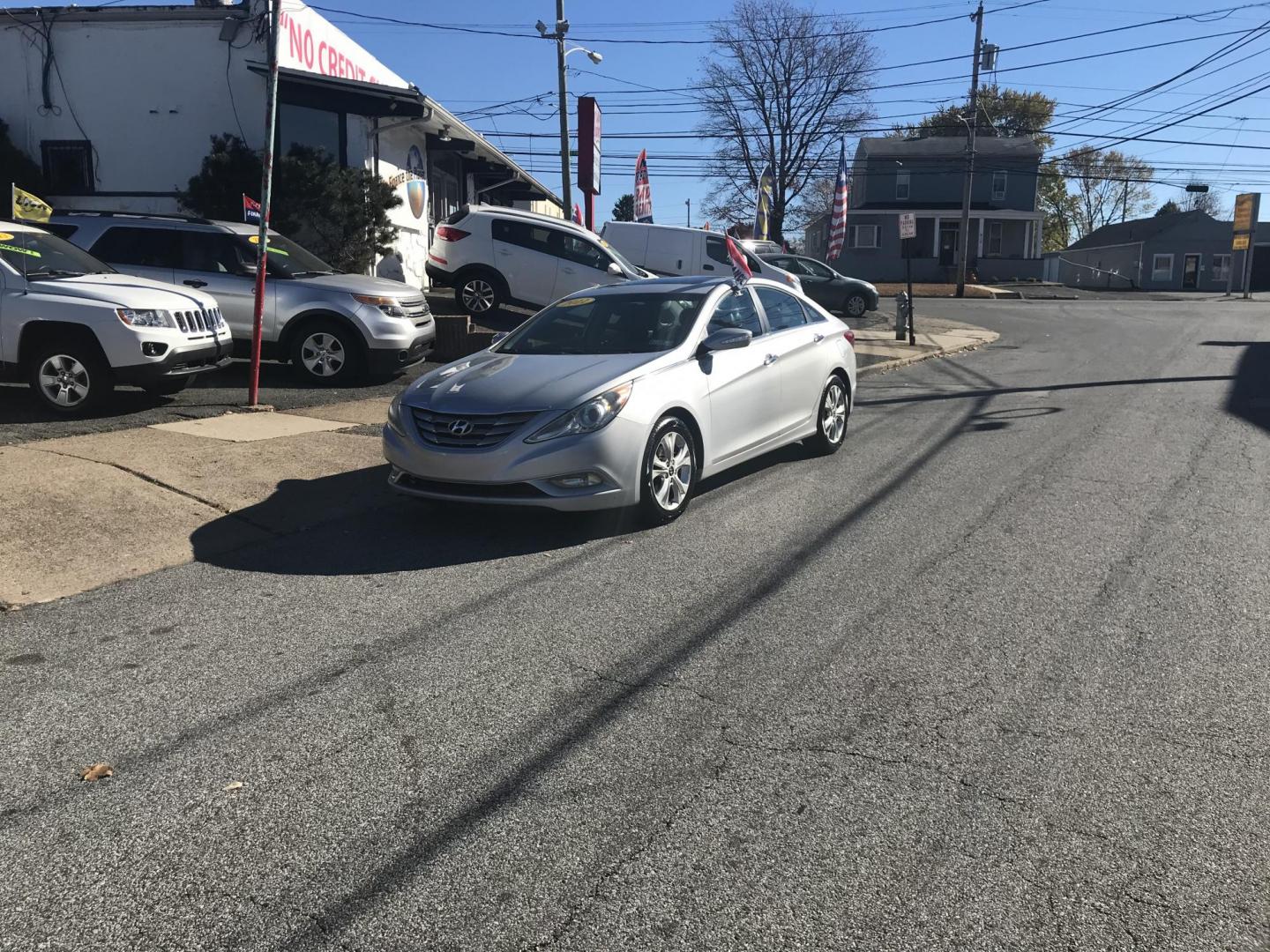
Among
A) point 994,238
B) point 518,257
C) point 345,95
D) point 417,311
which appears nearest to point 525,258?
point 518,257

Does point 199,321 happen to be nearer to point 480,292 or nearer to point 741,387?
point 741,387

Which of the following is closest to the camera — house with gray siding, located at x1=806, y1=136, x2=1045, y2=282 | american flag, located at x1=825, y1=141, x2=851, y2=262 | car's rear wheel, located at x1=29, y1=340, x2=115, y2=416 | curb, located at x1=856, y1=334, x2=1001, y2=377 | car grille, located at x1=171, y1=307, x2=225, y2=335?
car's rear wheel, located at x1=29, y1=340, x2=115, y2=416

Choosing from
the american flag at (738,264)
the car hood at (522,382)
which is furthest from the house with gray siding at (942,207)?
the car hood at (522,382)

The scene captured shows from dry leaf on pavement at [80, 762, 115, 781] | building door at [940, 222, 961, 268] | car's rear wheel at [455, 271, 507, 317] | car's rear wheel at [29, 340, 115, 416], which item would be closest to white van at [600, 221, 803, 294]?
car's rear wheel at [455, 271, 507, 317]

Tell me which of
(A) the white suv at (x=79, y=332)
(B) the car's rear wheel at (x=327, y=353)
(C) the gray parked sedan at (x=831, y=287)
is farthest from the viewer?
(C) the gray parked sedan at (x=831, y=287)

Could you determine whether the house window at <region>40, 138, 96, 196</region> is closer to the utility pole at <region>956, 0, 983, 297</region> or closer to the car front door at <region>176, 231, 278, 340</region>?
the car front door at <region>176, 231, 278, 340</region>

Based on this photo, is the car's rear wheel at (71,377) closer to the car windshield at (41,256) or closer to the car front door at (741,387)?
the car windshield at (41,256)

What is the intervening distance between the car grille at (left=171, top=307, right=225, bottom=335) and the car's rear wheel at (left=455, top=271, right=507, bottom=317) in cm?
699

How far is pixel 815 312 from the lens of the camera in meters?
9.28

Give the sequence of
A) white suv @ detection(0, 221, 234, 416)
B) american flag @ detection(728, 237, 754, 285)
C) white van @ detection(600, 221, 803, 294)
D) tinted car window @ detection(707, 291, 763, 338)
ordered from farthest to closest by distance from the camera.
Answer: white van @ detection(600, 221, 803, 294)
american flag @ detection(728, 237, 754, 285)
white suv @ detection(0, 221, 234, 416)
tinted car window @ detection(707, 291, 763, 338)

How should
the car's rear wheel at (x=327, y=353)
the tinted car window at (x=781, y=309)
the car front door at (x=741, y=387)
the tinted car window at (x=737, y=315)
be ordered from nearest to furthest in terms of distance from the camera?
the car front door at (x=741, y=387), the tinted car window at (x=737, y=315), the tinted car window at (x=781, y=309), the car's rear wheel at (x=327, y=353)

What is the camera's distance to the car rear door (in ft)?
38.2

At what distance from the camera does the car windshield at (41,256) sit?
9.40 meters

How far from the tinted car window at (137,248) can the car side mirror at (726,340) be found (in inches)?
287
